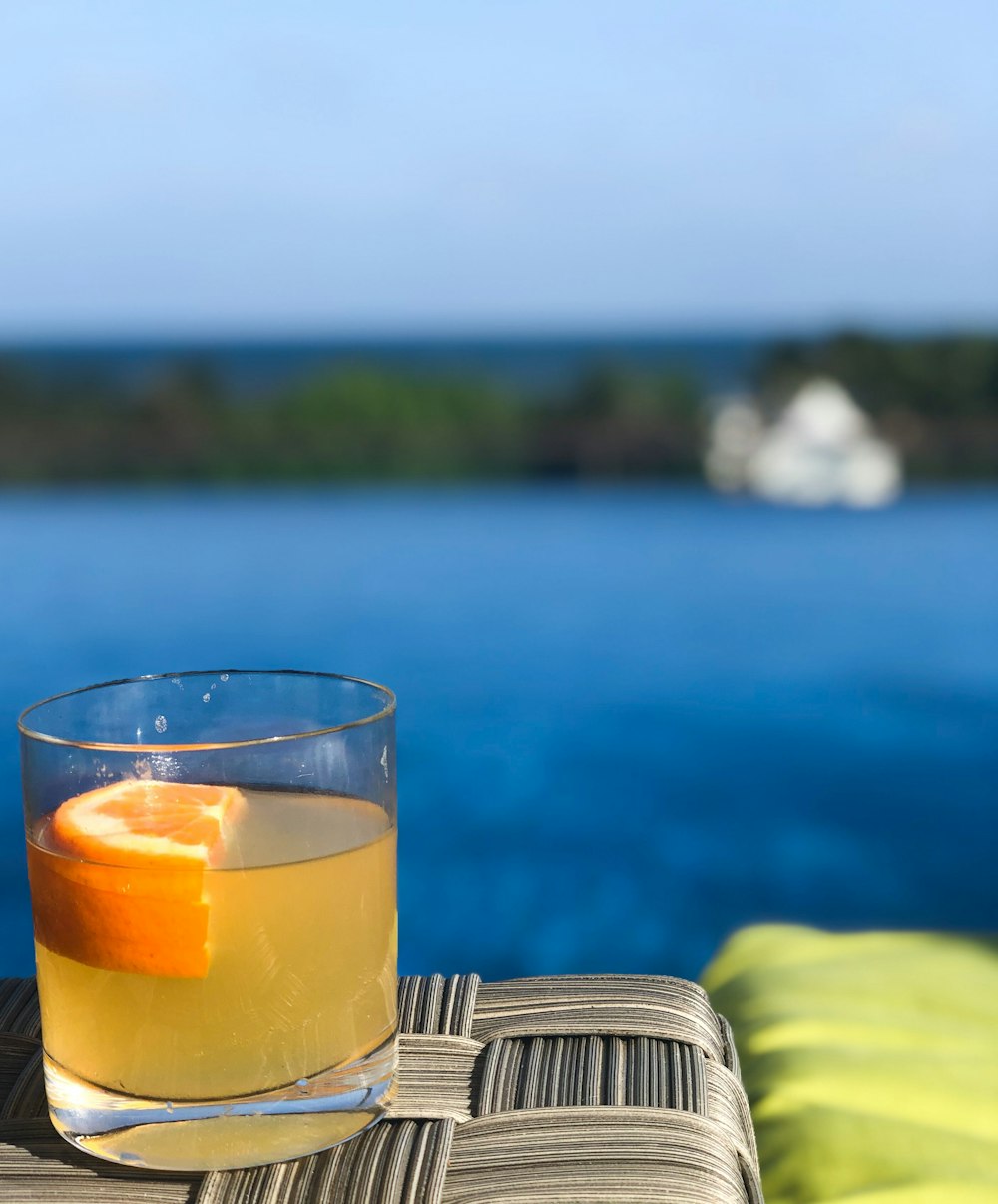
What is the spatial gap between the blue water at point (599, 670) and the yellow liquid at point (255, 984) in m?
1.72

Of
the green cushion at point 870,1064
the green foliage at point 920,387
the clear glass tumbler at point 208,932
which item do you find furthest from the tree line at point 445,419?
the clear glass tumbler at point 208,932

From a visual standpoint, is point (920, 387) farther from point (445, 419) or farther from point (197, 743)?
point (197, 743)

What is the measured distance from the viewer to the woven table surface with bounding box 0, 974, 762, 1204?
15.3 inches

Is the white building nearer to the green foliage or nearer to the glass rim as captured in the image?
the green foliage

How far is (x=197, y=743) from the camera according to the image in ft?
1.35

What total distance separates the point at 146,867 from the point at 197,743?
52 millimetres

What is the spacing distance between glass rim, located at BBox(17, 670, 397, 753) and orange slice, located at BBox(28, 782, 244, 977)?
0.01 metres

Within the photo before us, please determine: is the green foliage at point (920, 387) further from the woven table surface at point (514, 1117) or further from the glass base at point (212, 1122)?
the glass base at point (212, 1122)

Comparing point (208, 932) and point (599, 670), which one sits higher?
point (208, 932)

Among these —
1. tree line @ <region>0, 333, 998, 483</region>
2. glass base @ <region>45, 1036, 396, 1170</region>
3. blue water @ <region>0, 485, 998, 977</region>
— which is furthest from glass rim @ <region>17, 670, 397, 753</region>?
tree line @ <region>0, 333, 998, 483</region>

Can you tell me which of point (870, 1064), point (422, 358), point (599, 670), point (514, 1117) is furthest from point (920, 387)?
point (514, 1117)

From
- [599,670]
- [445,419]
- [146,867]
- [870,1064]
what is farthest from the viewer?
[445,419]

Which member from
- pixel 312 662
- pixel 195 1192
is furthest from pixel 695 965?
pixel 195 1192

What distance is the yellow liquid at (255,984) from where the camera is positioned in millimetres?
371
